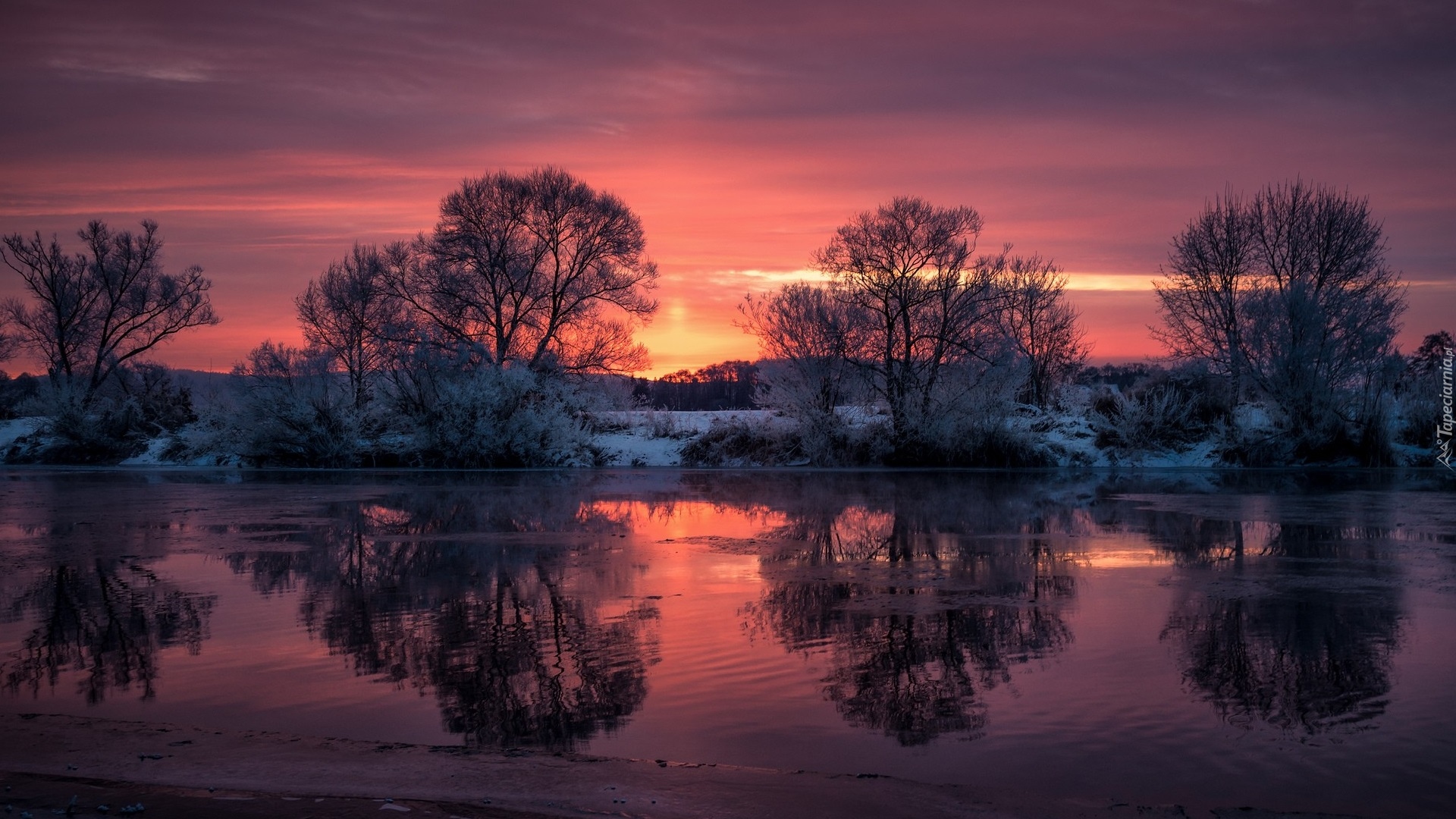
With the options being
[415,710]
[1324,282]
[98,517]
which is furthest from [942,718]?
[1324,282]

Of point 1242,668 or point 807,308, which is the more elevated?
point 807,308

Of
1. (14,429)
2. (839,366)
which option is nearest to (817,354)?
(839,366)

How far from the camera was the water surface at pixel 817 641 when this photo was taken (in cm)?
638

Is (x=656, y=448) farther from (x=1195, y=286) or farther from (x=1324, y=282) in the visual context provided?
(x=1324, y=282)

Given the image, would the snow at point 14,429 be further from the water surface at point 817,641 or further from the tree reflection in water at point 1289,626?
the tree reflection in water at point 1289,626

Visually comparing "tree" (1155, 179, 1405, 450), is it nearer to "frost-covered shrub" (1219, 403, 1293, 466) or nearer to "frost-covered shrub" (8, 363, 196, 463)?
"frost-covered shrub" (1219, 403, 1293, 466)

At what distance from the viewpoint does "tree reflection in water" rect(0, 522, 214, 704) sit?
8.03 metres

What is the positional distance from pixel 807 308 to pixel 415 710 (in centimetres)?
3000

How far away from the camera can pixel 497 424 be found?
3588 centimetres

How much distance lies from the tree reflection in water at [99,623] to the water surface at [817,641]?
0.04 m

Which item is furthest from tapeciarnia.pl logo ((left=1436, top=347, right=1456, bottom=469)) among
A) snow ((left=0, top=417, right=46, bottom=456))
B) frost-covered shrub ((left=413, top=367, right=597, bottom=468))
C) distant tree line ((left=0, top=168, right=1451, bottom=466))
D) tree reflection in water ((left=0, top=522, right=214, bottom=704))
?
snow ((left=0, top=417, right=46, bottom=456))

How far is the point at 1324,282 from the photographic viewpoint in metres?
40.4

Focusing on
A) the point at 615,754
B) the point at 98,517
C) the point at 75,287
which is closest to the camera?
the point at 615,754

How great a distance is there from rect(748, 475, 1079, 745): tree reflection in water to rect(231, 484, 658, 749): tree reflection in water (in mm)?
1552
